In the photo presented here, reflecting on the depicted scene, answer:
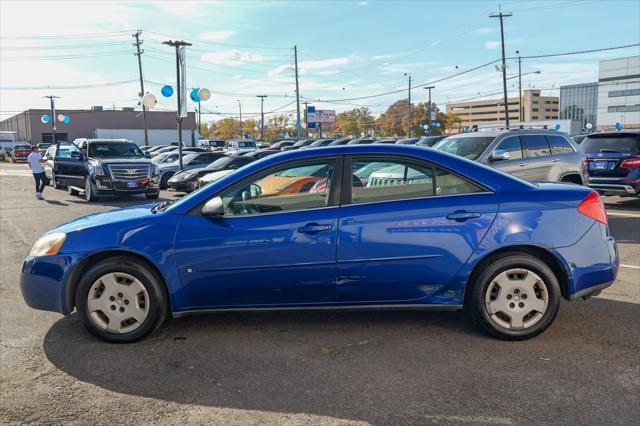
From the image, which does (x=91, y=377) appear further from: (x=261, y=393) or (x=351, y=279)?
(x=351, y=279)

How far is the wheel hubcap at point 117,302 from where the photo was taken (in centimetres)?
414

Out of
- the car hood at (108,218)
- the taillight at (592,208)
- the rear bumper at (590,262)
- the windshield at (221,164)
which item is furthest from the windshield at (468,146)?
the windshield at (221,164)

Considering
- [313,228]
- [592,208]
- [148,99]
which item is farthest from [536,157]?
[148,99]

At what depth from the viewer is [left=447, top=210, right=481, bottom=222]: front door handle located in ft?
13.3

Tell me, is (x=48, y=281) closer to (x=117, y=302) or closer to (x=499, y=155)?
(x=117, y=302)

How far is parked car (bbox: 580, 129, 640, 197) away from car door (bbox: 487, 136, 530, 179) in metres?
2.84

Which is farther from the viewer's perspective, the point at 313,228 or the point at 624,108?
the point at 624,108

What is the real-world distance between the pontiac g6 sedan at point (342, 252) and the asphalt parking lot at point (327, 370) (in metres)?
0.30

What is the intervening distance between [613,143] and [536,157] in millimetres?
3163

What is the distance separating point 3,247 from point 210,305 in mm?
5997

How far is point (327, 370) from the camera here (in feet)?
12.0

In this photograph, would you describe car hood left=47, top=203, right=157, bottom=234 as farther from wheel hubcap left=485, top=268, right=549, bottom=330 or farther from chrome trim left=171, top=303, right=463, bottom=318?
wheel hubcap left=485, top=268, right=549, bottom=330

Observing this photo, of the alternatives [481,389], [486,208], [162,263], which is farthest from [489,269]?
[162,263]

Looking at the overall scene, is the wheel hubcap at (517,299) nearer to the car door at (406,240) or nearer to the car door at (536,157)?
the car door at (406,240)
